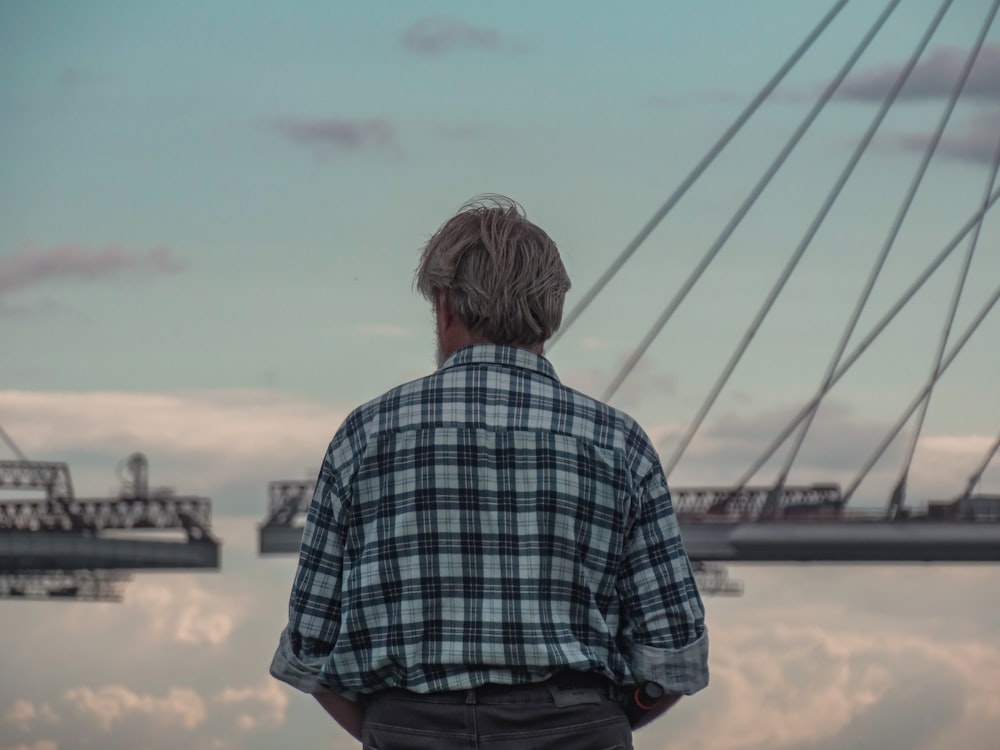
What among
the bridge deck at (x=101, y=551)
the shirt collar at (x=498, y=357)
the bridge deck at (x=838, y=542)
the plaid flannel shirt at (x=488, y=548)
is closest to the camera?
the plaid flannel shirt at (x=488, y=548)

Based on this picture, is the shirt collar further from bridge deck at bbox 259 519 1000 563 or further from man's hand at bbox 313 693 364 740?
bridge deck at bbox 259 519 1000 563

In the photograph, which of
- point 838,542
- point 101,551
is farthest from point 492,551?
point 101,551

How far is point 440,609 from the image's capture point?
3.02 m

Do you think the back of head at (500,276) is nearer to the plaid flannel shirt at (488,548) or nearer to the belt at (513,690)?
the plaid flannel shirt at (488,548)

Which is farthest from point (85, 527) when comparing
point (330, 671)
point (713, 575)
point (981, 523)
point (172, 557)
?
point (330, 671)

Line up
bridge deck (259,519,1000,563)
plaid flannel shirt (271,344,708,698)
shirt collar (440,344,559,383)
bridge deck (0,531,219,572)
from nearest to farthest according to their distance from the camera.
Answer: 1. plaid flannel shirt (271,344,708,698)
2. shirt collar (440,344,559,383)
3. bridge deck (259,519,1000,563)
4. bridge deck (0,531,219,572)

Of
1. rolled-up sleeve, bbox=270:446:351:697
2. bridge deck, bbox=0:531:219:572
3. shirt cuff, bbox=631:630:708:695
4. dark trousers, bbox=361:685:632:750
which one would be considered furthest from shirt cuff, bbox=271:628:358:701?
bridge deck, bbox=0:531:219:572

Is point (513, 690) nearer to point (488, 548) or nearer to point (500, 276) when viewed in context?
point (488, 548)

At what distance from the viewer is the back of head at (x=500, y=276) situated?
309 cm

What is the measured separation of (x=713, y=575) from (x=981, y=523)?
12.4m

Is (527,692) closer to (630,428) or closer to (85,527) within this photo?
(630,428)

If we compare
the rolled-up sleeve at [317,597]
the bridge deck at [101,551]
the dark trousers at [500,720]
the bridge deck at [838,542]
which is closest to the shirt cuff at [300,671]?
the rolled-up sleeve at [317,597]

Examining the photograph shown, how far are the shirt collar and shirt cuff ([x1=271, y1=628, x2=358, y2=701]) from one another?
21.9 inches

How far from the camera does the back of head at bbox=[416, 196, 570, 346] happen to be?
309 cm
